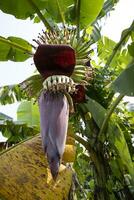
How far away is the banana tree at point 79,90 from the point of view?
1574 mm

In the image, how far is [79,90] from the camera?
6.47 ft

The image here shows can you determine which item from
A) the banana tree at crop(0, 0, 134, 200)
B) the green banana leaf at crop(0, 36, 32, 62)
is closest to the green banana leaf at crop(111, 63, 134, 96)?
the banana tree at crop(0, 0, 134, 200)

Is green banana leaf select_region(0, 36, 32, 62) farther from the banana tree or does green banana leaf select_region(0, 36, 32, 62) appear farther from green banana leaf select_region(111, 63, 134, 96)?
green banana leaf select_region(111, 63, 134, 96)

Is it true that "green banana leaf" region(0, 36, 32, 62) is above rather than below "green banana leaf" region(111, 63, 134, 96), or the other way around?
above

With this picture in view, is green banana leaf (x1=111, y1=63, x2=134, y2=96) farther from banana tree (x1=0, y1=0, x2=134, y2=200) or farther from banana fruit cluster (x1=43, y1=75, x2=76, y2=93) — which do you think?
banana fruit cluster (x1=43, y1=75, x2=76, y2=93)

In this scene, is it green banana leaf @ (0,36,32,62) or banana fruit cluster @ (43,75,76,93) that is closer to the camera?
banana fruit cluster @ (43,75,76,93)

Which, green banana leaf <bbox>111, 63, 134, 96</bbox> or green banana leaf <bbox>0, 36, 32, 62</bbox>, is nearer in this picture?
green banana leaf <bbox>111, 63, 134, 96</bbox>

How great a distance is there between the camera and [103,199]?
186cm

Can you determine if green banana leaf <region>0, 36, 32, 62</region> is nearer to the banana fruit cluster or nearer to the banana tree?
the banana tree

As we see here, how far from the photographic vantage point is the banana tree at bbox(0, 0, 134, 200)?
5.16 feet

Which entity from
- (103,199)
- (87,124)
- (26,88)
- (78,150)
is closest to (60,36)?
(26,88)

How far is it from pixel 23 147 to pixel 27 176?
0.46ft

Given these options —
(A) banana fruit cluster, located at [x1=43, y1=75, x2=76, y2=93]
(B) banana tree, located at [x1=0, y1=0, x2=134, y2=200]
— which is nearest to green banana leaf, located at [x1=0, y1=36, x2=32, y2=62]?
(B) banana tree, located at [x1=0, y1=0, x2=134, y2=200]

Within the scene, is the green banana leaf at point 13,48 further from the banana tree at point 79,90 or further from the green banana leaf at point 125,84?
the green banana leaf at point 125,84
